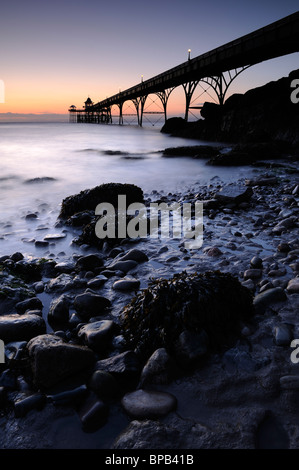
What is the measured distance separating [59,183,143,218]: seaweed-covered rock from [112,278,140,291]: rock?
3085 millimetres

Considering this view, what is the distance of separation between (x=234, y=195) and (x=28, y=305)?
4.25m

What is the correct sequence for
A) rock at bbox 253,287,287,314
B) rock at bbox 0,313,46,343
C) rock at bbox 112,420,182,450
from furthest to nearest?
1. rock at bbox 253,287,287,314
2. rock at bbox 0,313,46,343
3. rock at bbox 112,420,182,450

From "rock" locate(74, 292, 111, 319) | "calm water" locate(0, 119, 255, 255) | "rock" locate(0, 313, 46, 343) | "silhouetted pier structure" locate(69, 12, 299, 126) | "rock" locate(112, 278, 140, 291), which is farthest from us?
"silhouetted pier structure" locate(69, 12, 299, 126)

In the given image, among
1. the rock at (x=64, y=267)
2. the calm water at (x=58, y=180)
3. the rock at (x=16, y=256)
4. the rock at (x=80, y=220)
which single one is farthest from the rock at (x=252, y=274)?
the rock at (x=80, y=220)

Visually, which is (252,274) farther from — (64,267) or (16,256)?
(16,256)

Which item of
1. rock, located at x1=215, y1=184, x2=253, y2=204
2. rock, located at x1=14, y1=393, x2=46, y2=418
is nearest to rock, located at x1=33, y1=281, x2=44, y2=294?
rock, located at x1=14, y1=393, x2=46, y2=418

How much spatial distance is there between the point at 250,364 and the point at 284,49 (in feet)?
63.6

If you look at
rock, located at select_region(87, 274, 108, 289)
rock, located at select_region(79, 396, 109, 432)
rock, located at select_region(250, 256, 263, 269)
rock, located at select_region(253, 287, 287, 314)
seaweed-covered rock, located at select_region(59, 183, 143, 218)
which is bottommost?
rock, located at select_region(79, 396, 109, 432)

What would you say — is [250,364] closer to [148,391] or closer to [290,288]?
[148,391]

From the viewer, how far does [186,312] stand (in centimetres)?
214

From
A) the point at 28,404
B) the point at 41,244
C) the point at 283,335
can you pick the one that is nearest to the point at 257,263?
the point at 283,335

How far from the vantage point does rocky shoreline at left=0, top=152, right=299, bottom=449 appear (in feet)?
4.92

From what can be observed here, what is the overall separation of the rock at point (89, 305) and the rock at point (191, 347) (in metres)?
0.84

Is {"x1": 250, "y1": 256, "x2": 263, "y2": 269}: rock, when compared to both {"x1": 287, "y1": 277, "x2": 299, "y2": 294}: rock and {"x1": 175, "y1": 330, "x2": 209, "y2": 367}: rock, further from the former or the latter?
{"x1": 175, "y1": 330, "x2": 209, "y2": 367}: rock
